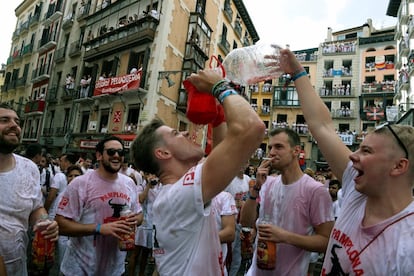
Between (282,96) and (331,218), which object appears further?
(282,96)

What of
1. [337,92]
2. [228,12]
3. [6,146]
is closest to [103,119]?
[228,12]

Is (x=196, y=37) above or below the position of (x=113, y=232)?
above

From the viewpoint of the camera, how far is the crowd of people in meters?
1.72

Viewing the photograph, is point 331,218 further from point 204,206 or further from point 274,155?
point 204,206

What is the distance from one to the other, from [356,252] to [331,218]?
99 cm

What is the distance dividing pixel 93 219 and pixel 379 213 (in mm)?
2817

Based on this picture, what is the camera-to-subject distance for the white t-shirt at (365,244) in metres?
1.58

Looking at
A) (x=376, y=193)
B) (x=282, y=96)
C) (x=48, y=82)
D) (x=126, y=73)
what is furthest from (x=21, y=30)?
(x=376, y=193)

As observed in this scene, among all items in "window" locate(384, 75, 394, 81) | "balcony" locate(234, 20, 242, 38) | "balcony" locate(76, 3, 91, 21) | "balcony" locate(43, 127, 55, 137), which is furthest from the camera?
"window" locate(384, 75, 394, 81)

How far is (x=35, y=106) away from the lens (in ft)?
94.1

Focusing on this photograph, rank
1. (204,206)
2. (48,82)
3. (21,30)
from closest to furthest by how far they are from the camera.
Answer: (204,206), (48,82), (21,30)

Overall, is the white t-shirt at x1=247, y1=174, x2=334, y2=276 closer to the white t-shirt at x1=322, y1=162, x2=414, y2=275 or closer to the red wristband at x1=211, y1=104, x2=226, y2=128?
the white t-shirt at x1=322, y1=162, x2=414, y2=275

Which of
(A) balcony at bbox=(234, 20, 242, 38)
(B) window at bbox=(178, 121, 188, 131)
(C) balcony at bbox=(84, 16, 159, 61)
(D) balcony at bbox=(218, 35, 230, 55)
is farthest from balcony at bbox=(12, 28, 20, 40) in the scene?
(B) window at bbox=(178, 121, 188, 131)

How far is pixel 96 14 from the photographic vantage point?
23828 mm
